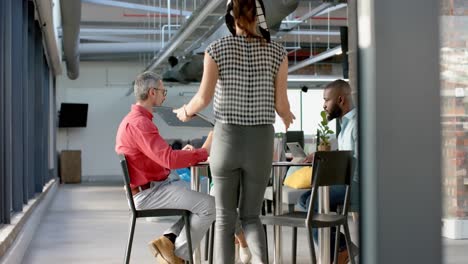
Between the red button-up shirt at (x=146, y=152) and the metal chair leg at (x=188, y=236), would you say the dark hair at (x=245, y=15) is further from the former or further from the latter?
the metal chair leg at (x=188, y=236)

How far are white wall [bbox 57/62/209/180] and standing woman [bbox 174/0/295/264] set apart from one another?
18277mm

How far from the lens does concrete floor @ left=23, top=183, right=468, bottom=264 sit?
598 centimetres

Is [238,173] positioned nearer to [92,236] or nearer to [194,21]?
[92,236]

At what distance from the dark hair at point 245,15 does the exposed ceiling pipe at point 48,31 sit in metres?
6.03

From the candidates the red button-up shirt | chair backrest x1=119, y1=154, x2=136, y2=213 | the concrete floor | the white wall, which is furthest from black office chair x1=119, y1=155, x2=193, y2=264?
the white wall

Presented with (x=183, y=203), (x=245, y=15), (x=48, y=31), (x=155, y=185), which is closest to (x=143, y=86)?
(x=155, y=185)

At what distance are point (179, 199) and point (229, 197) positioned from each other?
110 cm

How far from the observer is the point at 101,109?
877 inches

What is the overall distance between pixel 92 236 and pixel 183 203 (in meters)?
3.49

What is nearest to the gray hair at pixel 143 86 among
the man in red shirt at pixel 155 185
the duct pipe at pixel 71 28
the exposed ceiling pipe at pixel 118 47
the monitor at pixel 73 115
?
the man in red shirt at pixel 155 185

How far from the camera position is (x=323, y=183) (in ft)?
12.8

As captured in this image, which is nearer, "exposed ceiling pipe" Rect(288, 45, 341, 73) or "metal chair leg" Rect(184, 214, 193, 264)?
"metal chair leg" Rect(184, 214, 193, 264)

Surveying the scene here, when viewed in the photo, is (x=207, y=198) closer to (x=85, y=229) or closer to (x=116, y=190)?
(x=85, y=229)

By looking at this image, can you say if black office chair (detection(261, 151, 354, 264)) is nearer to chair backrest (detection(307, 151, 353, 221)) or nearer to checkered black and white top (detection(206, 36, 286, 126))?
chair backrest (detection(307, 151, 353, 221))
